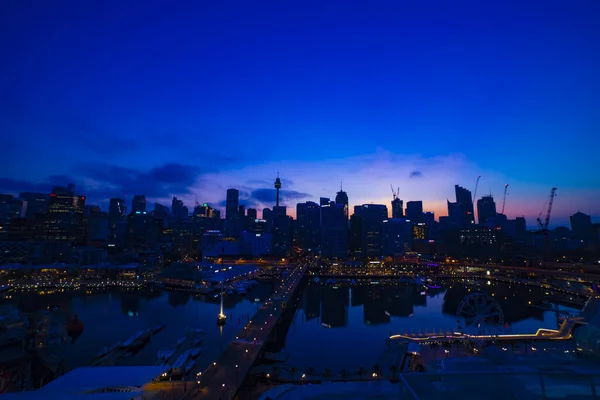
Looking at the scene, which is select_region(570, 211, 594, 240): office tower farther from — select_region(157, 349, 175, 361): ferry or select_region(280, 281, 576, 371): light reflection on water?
select_region(157, 349, 175, 361): ferry

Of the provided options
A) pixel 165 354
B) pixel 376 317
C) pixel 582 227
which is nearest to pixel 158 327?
pixel 165 354

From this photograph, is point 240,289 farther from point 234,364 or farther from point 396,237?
point 396,237

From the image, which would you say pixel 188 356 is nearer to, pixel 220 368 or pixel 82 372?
pixel 220 368

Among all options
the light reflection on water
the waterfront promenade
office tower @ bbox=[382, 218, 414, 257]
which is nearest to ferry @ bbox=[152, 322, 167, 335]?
the waterfront promenade

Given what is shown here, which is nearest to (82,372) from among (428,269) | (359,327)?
(359,327)

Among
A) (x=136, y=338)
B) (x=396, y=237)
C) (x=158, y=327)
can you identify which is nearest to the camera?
(x=136, y=338)
